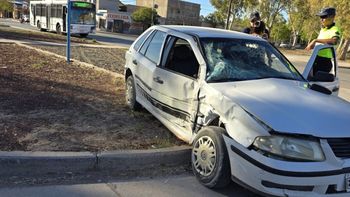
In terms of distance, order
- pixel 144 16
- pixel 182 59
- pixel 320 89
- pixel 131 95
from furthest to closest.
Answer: pixel 144 16
pixel 131 95
pixel 182 59
pixel 320 89

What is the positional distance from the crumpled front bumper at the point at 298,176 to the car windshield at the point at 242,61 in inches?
54.8

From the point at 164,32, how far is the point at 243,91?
7.10 ft

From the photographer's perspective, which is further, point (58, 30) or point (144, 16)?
point (144, 16)

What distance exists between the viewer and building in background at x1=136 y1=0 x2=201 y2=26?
3720 inches

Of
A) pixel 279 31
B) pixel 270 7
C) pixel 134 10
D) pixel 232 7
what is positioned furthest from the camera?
pixel 134 10

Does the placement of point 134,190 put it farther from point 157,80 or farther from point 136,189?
point 157,80

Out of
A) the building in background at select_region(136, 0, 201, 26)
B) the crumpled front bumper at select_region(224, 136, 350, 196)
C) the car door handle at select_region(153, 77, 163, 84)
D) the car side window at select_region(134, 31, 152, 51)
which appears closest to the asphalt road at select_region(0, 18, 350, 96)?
the car side window at select_region(134, 31, 152, 51)

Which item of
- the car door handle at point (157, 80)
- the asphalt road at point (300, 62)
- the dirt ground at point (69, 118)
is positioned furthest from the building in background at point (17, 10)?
the car door handle at point (157, 80)

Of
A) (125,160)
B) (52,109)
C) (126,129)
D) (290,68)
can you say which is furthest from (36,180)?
(290,68)

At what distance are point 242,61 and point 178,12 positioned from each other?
3707 inches

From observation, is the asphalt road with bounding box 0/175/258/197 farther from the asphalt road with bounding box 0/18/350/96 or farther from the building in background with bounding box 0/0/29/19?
the building in background with bounding box 0/0/29/19

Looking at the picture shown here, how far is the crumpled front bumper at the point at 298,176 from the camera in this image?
3.62 m

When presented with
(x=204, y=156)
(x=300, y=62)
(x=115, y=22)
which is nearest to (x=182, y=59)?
(x=204, y=156)

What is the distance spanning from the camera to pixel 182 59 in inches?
224
